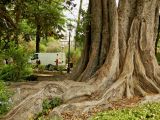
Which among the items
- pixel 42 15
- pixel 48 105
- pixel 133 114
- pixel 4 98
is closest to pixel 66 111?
Answer: pixel 48 105

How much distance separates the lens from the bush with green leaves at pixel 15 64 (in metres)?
11.6

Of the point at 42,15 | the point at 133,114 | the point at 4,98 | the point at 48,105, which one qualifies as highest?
the point at 42,15

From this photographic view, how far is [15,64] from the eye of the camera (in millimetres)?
11984

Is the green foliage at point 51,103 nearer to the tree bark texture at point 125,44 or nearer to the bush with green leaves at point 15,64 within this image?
the tree bark texture at point 125,44

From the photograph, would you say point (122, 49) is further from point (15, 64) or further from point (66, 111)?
point (66, 111)

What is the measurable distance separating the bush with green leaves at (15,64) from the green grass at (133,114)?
3.30 m

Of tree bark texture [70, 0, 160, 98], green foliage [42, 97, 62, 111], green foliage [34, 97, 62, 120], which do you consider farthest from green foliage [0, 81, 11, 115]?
tree bark texture [70, 0, 160, 98]

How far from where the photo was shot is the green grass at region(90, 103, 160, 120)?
9.12m

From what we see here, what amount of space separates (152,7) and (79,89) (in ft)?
12.4

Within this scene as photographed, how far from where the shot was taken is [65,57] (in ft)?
112

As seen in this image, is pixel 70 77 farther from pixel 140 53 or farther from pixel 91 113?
pixel 91 113

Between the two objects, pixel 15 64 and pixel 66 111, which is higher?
pixel 15 64

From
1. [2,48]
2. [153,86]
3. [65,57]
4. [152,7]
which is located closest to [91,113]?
[153,86]

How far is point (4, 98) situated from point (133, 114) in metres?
3.04
